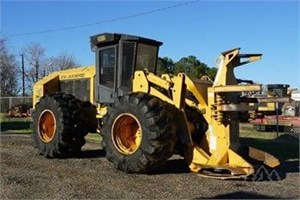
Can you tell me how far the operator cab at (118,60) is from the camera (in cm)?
1130

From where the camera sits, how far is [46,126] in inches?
492

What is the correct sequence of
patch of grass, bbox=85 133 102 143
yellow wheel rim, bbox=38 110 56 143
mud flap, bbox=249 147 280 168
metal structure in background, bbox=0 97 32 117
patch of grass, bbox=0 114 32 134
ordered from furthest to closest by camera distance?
metal structure in background, bbox=0 97 32 117 → patch of grass, bbox=0 114 32 134 → patch of grass, bbox=85 133 102 143 → yellow wheel rim, bbox=38 110 56 143 → mud flap, bbox=249 147 280 168

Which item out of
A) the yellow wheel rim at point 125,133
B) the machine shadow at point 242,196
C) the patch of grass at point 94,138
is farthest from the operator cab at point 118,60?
the patch of grass at point 94,138

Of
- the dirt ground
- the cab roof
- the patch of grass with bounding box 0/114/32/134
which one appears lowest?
the dirt ground

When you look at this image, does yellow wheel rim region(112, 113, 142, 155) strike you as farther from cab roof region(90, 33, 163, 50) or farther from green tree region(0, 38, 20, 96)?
green tree region(0, 38, 20, 96)

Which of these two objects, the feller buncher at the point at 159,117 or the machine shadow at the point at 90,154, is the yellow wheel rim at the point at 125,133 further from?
the machine shadow at the point at 90,154

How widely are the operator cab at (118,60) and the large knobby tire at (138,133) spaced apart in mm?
1200

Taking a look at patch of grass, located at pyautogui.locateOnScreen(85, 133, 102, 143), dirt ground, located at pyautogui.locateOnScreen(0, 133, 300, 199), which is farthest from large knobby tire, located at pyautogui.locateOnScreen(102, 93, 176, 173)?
patch of grass, located at pyautogui.locateOnScreen(85, 133, 102, 143)

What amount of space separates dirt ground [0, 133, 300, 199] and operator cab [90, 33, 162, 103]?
1.77 metres

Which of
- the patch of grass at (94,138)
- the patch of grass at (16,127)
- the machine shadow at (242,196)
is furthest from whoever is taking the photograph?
the patch of grass at (16,127)

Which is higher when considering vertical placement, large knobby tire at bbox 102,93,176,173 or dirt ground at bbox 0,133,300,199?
large knobby tire at bbox 102,93,176,173

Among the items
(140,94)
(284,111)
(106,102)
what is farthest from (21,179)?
(284,111)

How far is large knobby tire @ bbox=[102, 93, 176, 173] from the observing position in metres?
9.28

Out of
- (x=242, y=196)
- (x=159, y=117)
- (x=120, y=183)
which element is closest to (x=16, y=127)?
(x=159, y=117)
